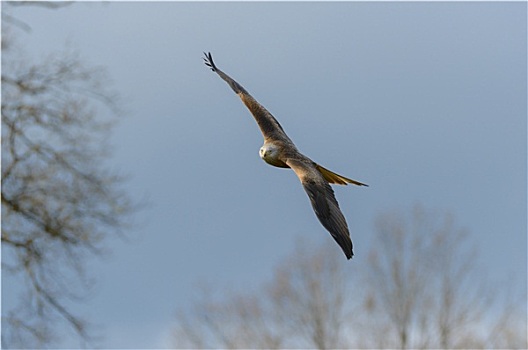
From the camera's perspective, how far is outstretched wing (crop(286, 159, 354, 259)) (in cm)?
452

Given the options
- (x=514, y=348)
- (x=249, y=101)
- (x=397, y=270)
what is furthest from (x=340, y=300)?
(x=249, y=101)

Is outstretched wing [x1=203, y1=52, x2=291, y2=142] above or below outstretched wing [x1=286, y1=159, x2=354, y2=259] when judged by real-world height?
above

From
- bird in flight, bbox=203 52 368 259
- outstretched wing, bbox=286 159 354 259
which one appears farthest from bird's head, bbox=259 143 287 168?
outstretched wing, bbox=286 159 354 259

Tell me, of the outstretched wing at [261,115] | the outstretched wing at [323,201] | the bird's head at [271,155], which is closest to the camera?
the outstretched wing at [323,201]

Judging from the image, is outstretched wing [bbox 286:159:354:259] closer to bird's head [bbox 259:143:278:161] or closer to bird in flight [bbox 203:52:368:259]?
bird in flight [bbox 203:52:368:259]

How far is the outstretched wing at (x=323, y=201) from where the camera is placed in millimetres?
4516

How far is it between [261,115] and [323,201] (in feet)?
4.51

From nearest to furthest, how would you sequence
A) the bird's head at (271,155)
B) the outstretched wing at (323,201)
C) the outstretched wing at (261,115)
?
1. the outstretched wing at (323,201)
2. the bird's head at (271,155)
3. the outstretched wing at (261,115)

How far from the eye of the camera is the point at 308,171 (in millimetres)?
4957

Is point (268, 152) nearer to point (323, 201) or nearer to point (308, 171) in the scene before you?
point (308, 171)

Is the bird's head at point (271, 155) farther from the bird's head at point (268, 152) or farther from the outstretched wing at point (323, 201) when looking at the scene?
the outstretched wing at point (323, 201)

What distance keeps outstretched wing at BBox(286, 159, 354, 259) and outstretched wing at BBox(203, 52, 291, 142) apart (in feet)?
1.76

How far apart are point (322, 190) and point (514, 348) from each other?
562 inches

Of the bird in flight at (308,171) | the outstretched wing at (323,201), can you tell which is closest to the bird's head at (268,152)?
the bird in flight at (308,171)
